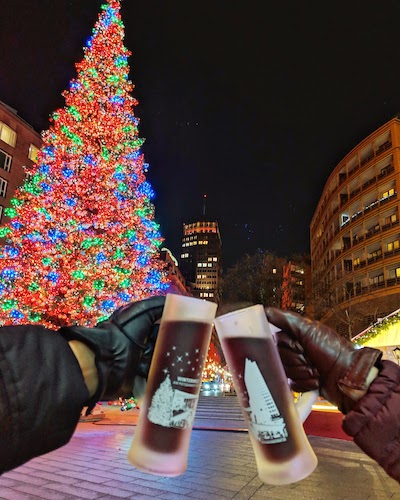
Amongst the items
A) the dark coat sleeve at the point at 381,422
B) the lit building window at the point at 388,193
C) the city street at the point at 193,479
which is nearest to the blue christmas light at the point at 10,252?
the city street at the point at 193,479

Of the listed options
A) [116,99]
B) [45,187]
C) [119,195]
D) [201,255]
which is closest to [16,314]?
[45,187]

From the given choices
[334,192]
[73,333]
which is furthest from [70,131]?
[334,192]

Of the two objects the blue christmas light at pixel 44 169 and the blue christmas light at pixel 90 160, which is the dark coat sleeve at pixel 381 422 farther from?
the blue christmas light at pixel 44 169

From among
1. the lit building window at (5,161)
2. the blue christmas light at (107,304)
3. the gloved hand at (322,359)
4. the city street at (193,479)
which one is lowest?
the city street at (193,479)

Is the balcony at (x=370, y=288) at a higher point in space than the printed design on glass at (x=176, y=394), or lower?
higher

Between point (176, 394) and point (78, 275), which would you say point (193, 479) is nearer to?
point (176, 394)

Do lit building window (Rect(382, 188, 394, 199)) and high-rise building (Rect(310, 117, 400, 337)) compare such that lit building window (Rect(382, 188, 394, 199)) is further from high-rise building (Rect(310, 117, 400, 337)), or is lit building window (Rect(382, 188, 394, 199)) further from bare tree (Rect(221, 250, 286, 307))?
bare tree (Rect(221, 250, 286, 307))

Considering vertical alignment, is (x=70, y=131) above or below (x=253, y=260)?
above

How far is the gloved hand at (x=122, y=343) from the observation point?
113 centimetres

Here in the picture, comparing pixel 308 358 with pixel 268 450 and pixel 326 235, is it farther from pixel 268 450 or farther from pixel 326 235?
pixel 326 235

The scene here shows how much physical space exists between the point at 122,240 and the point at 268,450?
38.5ft

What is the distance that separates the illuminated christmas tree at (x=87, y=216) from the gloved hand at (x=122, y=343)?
1041 centimetres

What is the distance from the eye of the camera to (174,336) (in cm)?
117

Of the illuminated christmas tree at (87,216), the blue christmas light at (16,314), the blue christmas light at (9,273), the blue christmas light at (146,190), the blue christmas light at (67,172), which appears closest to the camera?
the blue christmas light at (16,314)
